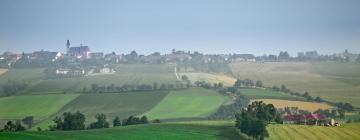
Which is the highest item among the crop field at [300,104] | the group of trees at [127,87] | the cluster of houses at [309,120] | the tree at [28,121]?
the group of trees at [127,87]

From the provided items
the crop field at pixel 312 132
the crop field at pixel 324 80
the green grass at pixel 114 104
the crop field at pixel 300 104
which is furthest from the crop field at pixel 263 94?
the crop field at pixel 312 132

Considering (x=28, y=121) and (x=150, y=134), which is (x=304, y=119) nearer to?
(x=150, y=134)

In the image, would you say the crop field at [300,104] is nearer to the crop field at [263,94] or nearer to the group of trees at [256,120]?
the crop field at [263,94]

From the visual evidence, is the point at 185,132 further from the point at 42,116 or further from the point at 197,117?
the point at 42,116

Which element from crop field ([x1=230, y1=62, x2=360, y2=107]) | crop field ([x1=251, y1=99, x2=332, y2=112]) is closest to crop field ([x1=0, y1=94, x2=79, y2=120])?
crop field ([x1=251, y1=99, x2=332, y2=112])

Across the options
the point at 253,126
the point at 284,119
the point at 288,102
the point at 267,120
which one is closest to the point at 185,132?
the point at 253,126
